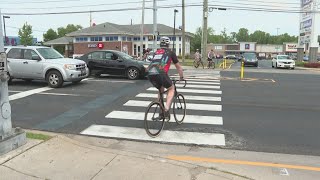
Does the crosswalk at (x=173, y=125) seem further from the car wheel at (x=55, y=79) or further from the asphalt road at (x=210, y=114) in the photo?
the car wheel at (x=55, y=79)

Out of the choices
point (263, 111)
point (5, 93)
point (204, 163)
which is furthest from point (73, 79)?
point (204, 163)

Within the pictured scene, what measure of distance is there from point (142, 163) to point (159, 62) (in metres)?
2.38

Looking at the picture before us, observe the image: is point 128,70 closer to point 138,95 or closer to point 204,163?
point 138,95

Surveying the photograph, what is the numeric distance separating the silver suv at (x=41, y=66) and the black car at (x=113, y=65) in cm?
287

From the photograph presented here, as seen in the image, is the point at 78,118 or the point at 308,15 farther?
the point at 308,15

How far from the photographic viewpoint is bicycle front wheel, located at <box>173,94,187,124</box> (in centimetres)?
846

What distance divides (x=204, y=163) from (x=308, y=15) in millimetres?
42749

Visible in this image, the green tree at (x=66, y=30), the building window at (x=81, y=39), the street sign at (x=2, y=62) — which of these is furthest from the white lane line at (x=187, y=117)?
the green tree at (x=66, y=30)

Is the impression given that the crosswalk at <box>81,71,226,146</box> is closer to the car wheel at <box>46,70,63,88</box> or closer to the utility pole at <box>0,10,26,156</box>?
the utility pole at <box>0,10,26,156</box>

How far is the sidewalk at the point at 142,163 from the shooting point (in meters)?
5.13

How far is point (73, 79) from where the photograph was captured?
48.2 feet

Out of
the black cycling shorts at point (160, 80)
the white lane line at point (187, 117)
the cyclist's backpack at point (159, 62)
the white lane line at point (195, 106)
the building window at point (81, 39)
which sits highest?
the building window at point (81, 39)

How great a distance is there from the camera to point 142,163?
558 cm

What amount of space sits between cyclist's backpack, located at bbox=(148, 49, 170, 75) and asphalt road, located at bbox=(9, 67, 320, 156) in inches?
52.5
